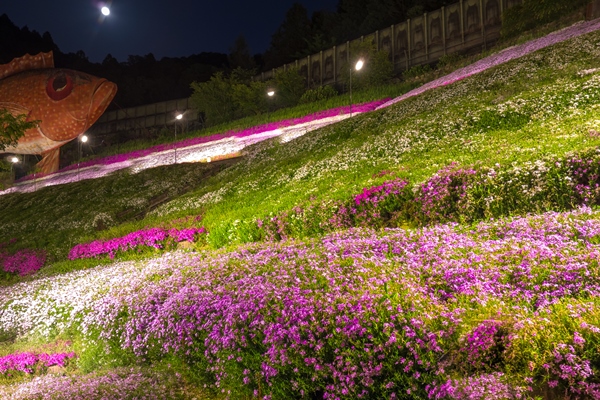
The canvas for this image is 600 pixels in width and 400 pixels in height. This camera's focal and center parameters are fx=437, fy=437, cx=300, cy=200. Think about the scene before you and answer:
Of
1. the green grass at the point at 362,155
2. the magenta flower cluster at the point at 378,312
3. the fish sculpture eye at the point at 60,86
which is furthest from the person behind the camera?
the fish sculpture eye at the point at 60,86

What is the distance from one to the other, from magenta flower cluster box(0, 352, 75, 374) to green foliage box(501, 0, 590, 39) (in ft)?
143

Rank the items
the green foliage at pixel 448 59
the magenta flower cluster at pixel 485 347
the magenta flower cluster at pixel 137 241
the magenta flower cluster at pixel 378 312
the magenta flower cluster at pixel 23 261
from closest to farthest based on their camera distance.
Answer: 1. the magenta flower cluster at pixel 485 347
2. the magenta flower cluster at pixel 378 312
3. the magenta flower cluster at pixel 137 241
4. the magenta flower cluster at pixel 23 261
5. the green foliage at pixel 448 59

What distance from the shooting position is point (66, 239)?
1023 inches

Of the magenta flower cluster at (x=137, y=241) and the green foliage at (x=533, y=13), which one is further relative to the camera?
the green foliage at (x=533, y=13)

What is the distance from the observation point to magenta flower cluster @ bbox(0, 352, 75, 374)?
970 cm

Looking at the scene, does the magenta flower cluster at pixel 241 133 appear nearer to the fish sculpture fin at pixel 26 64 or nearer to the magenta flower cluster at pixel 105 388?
the fish sculpture fin at pixel 26 64

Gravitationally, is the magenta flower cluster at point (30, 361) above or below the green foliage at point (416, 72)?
below

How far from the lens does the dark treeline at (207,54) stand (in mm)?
73094

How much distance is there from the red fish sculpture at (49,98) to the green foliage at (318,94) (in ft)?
86.0

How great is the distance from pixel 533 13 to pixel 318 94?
26.6m

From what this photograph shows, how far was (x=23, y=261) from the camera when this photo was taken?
24.0 metres

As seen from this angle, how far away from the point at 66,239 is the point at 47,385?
20526 millimetres

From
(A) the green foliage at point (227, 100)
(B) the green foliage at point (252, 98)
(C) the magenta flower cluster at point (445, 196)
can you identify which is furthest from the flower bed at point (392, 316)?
(A) the green foliage at point (227, 100)

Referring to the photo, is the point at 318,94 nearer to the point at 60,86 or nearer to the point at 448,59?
the point at 448,59
